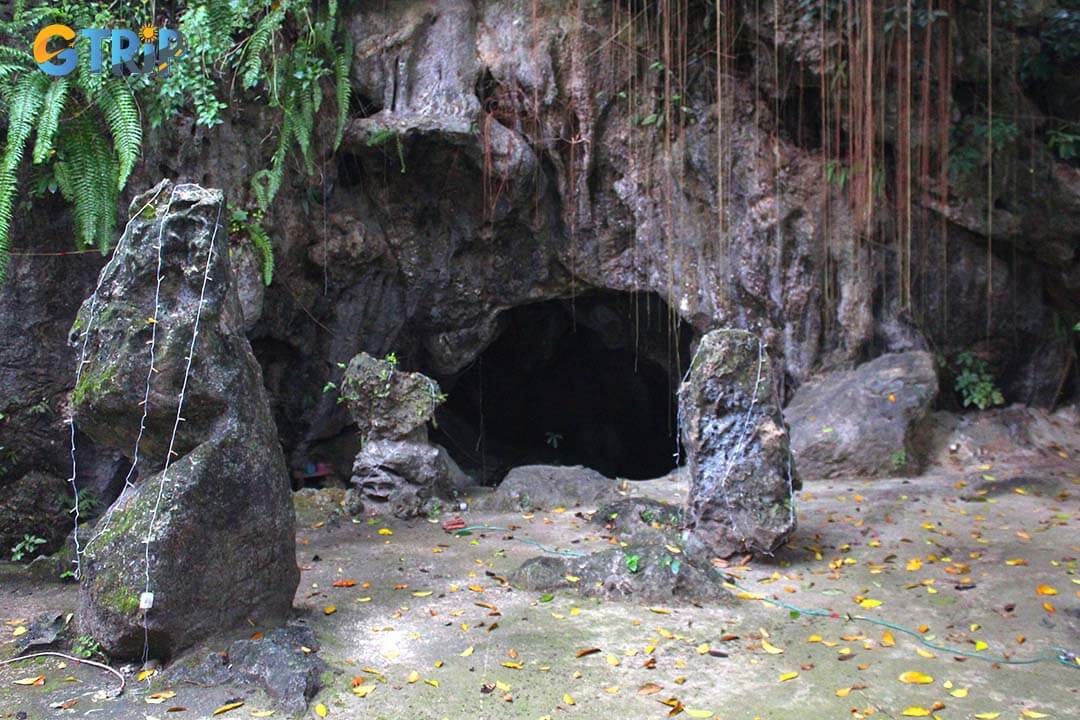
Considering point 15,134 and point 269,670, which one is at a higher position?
point 15,134

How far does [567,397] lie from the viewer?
1440 centimetres

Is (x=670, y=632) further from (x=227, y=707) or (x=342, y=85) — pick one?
(x=342, y=85)

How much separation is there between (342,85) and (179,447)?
16.3ft

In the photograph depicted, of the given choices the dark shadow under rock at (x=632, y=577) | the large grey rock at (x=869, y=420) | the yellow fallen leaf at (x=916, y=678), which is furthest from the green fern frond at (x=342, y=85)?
the yellow fallen leaf at (x=916, y=678)

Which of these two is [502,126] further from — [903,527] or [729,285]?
[903,527]

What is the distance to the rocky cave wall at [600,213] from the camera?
8711 millimetres

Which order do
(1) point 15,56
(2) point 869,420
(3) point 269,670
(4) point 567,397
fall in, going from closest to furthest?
1. (3) point 269,670
2. (1) point 15,56
3. (2) point 869,420
4. (4) point 567,397

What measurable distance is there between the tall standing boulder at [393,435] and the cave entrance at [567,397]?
3.95m

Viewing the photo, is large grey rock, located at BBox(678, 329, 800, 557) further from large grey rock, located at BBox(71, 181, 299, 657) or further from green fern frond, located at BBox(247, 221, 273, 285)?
green fern frond, located at BBox(247, 221, 273, 285)

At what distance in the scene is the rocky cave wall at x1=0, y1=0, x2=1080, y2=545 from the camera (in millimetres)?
8711

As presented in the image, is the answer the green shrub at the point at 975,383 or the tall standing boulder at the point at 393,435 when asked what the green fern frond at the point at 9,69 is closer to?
the tall standing boulder at the point at 393,435

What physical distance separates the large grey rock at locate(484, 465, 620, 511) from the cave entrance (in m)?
3.73

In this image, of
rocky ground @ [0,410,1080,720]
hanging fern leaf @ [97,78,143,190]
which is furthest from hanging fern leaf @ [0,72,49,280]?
rocky ground @ [0,410,1080,720]

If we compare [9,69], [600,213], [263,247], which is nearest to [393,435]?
[263,247]
